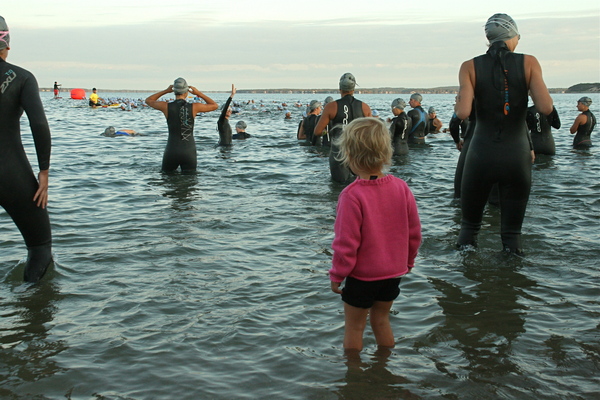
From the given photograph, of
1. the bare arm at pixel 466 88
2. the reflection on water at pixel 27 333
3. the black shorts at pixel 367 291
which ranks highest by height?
the bare arm at pixel 466 88

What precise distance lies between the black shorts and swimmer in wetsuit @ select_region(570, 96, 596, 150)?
13.0m

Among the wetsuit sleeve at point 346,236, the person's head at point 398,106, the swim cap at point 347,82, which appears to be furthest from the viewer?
the person's head at point 398,106

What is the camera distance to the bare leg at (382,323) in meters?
3.63

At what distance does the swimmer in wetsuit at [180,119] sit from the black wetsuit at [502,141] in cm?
585

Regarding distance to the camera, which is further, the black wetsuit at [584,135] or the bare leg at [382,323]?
the black wetsuit at [584,135]

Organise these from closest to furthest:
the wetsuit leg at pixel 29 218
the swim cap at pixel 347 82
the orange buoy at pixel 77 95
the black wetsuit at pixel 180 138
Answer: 1. the wetsuit leg at pixel 29 218
2. the swim cap at pixel 347 82
3. the black wetsuit at pixel 180 138
4. the orange buoy at pixel 77 95

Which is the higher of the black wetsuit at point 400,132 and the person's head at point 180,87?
the person's head at point 180,87

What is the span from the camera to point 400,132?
48.8 ft

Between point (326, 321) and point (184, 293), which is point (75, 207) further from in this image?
point (326, 321)

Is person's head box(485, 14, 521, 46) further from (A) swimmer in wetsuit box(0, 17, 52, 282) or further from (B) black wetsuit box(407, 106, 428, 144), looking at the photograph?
(B) black wetsuit box(407, 106, 428, 144)

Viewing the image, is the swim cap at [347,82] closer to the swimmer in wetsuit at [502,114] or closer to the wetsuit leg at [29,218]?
the swimmer in wetsuit at [502,114]

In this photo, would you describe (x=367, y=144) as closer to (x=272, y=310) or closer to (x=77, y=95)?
(x=272, y=310)

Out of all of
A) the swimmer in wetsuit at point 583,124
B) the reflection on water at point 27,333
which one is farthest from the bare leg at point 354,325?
the swimmer in wetsuit at point 583,124

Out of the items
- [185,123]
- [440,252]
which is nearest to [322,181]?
[185,123]
